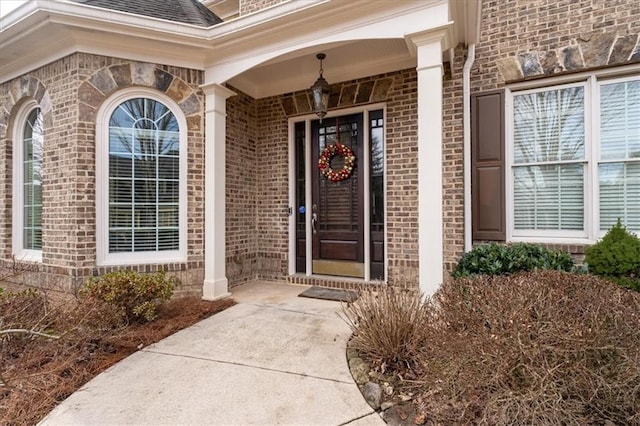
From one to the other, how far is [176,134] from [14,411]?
10.5 feet

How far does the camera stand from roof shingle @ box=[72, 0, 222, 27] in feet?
13.9

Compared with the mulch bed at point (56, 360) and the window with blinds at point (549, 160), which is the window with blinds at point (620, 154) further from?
the mulch bed at point (56, 360)

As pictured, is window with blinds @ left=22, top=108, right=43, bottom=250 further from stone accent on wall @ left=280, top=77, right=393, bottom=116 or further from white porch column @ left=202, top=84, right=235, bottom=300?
stone accent on wall @ left=280, top=77, right=393, bottom=116

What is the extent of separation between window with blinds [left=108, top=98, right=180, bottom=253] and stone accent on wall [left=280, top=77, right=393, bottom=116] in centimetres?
171

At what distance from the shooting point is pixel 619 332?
1.94 metres

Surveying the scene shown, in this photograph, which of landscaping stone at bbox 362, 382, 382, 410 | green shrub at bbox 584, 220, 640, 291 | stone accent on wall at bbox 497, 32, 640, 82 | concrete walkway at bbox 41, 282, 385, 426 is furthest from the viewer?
stone accent on wall at bbox 497, 32, 640, 82

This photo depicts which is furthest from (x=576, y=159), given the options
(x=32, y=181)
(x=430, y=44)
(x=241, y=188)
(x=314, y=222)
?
(x=32, y=181)

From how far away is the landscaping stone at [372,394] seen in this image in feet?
7.25

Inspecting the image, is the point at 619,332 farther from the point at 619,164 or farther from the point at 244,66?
the point at 244,66

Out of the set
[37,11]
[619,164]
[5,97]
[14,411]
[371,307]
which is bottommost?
[14,411]

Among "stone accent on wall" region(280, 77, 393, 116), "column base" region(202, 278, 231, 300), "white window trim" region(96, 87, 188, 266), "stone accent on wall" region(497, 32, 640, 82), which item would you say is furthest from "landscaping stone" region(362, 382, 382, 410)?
"stone accent on wall" region(497, 32, 640, 82)

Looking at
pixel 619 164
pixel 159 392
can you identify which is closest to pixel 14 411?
pixel 159 392

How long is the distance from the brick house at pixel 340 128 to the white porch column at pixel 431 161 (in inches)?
0.8

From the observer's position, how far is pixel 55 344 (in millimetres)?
2805
